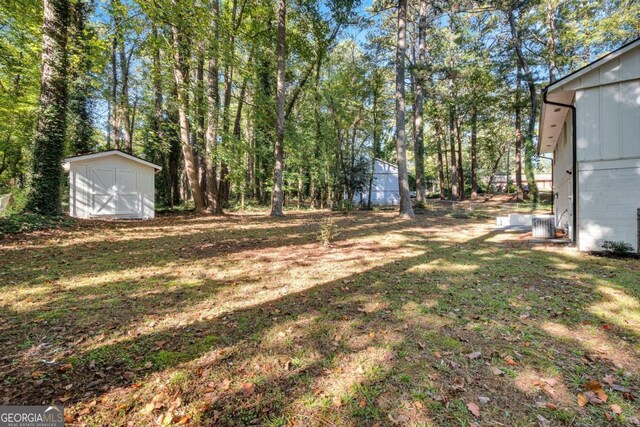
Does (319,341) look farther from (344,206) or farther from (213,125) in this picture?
(344,206)

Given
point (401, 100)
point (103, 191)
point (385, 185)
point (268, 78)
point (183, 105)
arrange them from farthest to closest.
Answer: point (385, 185)
point (268, 78)
point (103, 191)
point (401, 100)
point (183, 105)

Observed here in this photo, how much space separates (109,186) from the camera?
45.6 feet

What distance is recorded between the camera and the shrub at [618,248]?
654 centimetres

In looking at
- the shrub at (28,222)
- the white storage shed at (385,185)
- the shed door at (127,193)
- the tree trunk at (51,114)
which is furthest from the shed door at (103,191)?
the white storage shed at (385,185)

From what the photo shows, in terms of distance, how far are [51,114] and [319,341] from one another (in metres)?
11.6

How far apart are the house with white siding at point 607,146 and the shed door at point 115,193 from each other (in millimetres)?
16842

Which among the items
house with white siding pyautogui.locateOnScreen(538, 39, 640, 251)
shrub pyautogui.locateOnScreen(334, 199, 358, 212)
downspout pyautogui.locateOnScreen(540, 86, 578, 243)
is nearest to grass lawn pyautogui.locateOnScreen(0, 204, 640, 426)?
house with white siding pyautogui.locateOnScreen(538, 39, 640, 251)

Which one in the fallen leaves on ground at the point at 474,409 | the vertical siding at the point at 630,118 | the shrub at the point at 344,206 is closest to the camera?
the fallen leaves on ground at the point at 474,409

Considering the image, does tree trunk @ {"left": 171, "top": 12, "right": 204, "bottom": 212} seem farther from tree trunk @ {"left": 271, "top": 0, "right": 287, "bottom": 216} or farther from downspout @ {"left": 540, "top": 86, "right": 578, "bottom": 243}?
downspout @ {"left": 540, "top": 86, "right": 578, "bottom": 243}

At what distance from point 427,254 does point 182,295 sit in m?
5.22

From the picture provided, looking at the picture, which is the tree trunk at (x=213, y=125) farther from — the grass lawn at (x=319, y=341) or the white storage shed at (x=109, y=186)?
the grass lawn at (x=319, y=341)

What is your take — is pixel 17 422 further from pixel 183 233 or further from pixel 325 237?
pixel 183 233
